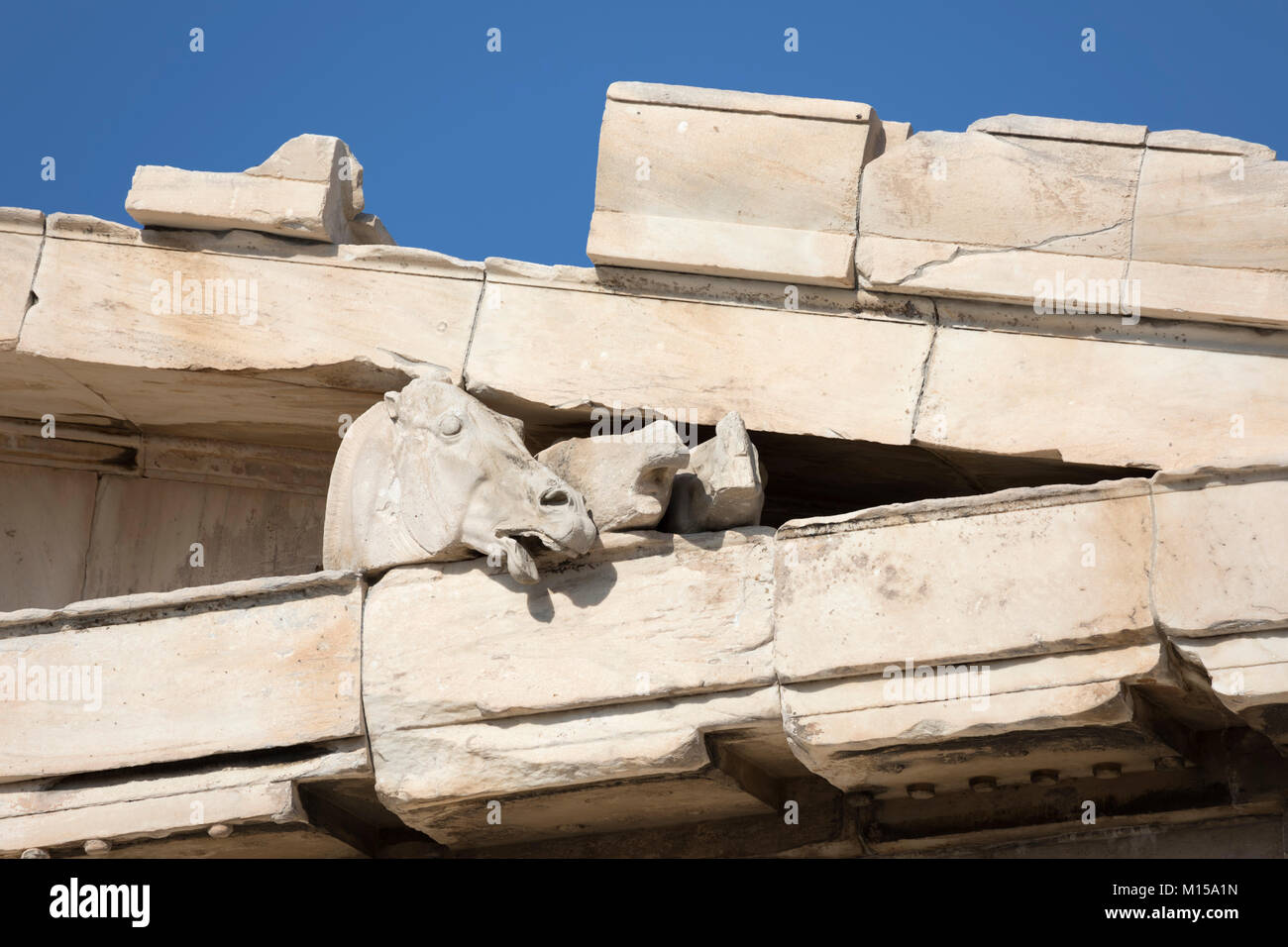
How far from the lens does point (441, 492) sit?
588cm

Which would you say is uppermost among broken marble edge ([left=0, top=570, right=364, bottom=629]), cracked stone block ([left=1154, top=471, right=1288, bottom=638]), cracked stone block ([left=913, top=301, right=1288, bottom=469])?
cracked stone block ([left=913, top=301, right=1288, bottom=469])

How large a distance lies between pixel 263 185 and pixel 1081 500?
295 cm

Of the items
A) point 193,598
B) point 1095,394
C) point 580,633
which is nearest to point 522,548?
point 580,633

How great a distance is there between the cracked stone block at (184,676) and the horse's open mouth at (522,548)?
1.94 feet

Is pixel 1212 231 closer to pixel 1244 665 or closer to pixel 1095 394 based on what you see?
pixel 1095 394

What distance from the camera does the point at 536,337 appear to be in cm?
634

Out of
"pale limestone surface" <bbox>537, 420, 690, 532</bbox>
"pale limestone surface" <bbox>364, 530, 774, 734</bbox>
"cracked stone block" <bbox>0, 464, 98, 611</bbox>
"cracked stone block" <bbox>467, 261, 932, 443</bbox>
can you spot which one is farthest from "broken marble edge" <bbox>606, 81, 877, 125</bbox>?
"cracked stone block" <bbox>0, 464, 98, 611</bbox>

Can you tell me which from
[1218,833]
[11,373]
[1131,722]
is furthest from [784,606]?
[11,373]

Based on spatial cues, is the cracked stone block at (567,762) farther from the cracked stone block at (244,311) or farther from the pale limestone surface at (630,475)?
the cracked stone block at (244,311)

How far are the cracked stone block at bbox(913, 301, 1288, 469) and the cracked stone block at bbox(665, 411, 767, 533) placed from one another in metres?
0.62

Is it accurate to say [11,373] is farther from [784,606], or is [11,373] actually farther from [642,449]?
[784,606]

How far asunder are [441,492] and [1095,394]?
207cm

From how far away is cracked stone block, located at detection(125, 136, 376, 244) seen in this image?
21.1ft

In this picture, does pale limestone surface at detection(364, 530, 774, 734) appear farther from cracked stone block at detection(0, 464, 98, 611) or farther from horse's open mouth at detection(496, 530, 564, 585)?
cracked stone block at detection(0, 464, 98, 611)
